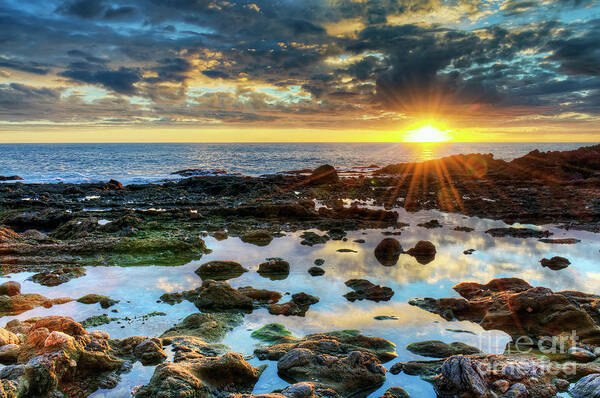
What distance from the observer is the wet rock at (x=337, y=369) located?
228 inches

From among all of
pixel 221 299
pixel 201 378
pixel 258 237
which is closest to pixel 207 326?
pixel 221 299

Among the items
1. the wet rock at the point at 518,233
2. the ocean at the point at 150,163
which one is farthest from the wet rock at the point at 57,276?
the ocean at the point at 150,163

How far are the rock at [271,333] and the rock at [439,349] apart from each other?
8.78ft

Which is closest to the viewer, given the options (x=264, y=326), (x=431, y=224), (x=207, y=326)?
(x=207, y=326)

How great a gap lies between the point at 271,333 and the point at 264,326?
402 millimetres

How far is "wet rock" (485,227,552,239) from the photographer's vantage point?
51.6ft

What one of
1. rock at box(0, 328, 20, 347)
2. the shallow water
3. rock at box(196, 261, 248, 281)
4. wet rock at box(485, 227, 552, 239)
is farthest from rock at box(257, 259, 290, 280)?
wet rock at box(485, 227, 552, 239)

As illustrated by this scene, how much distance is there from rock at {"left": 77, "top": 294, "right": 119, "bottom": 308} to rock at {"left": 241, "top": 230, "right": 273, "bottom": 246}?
686 cm

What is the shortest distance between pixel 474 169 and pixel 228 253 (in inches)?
1596

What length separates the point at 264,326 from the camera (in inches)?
317

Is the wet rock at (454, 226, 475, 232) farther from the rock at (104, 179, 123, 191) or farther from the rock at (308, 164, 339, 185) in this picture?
the rock at (104, 179, 123, 191)

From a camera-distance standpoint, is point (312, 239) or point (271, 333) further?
point (312, 239)

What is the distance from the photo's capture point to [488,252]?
13.5 m

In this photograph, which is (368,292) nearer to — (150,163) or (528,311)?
(528,311)
